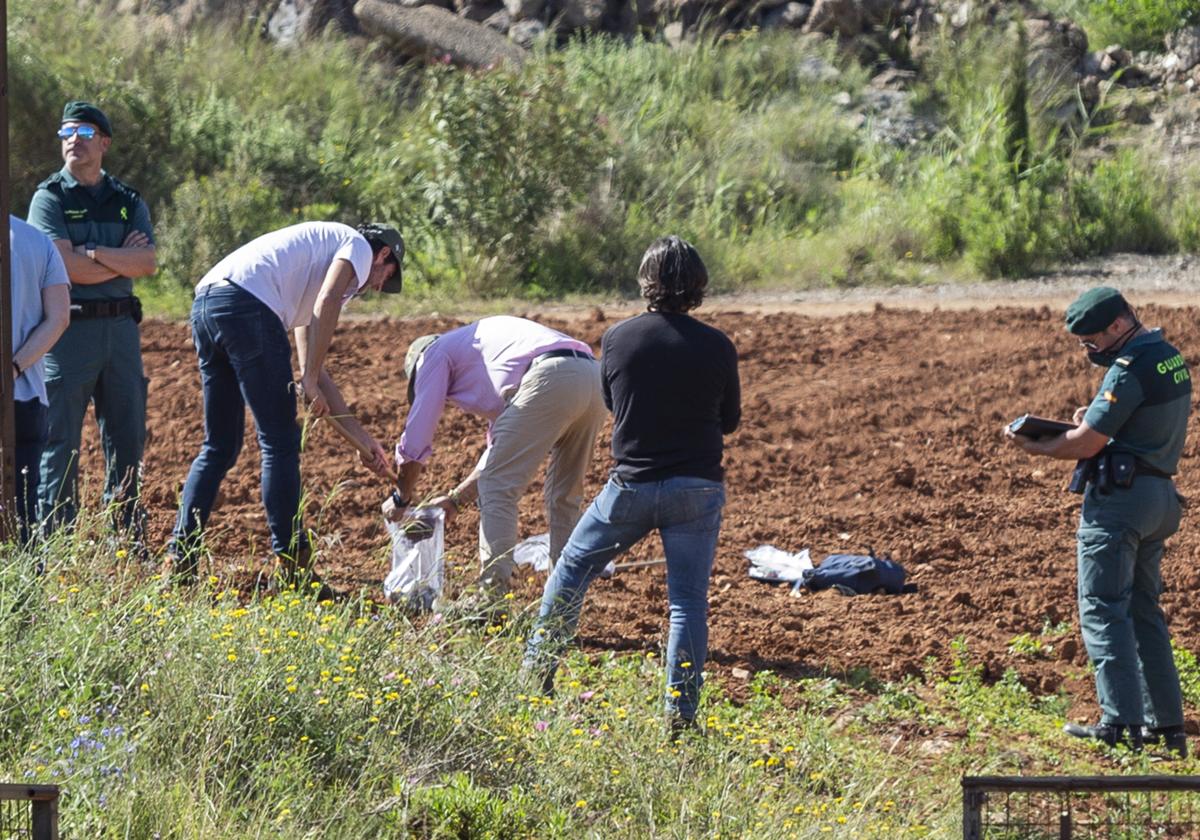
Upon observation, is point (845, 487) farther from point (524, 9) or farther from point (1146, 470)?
point (524, 9)

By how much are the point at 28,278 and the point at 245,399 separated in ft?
3.10

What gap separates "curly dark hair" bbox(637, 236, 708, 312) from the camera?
521cm

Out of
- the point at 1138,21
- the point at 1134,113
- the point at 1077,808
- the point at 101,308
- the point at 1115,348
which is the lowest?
the point at 1077,808

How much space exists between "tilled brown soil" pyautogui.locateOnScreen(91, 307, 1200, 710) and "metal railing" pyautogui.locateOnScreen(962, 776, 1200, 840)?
4.27 feet

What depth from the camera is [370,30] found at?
2325cm

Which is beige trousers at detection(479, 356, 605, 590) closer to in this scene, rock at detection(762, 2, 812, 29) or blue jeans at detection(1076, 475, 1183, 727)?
blue jeans at detection(1076, 475, 1183, 727)

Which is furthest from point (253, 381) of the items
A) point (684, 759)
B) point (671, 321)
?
point (684, 759)

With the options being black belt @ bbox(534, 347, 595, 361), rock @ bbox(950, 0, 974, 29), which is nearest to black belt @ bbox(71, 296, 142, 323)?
black belt @ bbox(534, 347, 595, 361)

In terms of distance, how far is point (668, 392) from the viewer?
5.18 m

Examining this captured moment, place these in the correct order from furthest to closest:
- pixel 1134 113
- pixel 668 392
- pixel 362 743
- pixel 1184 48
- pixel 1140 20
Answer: pixel 1140 20
pixel 1184 48
pixel 1134 113
pixel 668 392
pixel 362 743

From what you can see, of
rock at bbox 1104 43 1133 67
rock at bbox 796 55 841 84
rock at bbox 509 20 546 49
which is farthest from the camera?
rock at bbox 509 20 546 49

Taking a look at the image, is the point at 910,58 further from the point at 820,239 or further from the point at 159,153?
the point at 159,153

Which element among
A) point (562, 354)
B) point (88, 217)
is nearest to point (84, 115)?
point (88, 217)

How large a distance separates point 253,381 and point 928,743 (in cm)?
290
